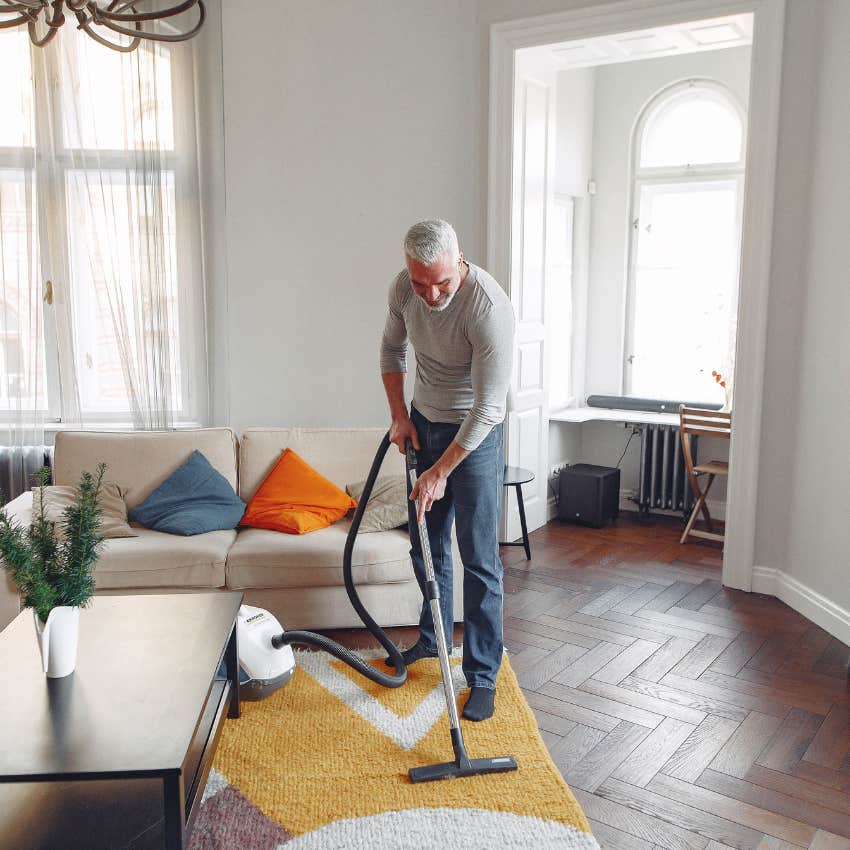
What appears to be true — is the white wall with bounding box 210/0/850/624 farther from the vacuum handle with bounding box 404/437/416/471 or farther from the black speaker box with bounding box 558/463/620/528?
the vacuum handle with bounding box 404/437/416/471

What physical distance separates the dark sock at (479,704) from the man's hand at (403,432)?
78 cm

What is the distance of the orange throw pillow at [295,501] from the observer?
334 centimetres

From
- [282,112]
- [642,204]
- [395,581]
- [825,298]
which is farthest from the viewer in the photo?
[642,204]

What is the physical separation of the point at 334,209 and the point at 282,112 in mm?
528

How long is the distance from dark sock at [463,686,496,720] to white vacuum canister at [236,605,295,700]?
1.93 feet

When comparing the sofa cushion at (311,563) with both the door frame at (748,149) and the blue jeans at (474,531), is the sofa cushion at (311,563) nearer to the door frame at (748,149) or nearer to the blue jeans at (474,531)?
the blue jeans at (474,531)

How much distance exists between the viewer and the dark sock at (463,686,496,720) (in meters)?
2.62

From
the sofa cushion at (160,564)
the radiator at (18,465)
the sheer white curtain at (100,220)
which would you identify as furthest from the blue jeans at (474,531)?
the radiator at (18,465)

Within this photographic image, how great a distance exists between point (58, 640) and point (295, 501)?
1.40 meters

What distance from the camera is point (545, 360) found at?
4.73 metres

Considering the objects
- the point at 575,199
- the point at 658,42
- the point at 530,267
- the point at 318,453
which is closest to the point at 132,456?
the point at 318,453

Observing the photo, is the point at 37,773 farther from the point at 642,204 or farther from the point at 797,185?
the point at 642,204

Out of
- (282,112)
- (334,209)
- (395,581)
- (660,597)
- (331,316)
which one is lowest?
(660,597)

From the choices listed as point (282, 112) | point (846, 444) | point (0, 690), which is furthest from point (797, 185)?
point (0, 690)
